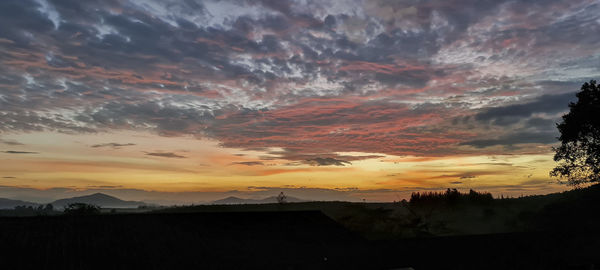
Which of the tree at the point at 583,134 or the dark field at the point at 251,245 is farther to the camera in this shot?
the tree at the point at 583,134

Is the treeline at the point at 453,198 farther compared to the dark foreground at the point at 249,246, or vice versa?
the treeline at the point at 453,198

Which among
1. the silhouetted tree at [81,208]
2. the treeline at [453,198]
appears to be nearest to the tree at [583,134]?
the treeline at [453,198]

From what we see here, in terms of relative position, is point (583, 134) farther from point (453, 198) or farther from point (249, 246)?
point (249, 246)

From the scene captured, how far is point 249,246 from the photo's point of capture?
2069 cm

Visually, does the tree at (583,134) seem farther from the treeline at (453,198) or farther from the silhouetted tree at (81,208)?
the silhouetted tree at (81,208)

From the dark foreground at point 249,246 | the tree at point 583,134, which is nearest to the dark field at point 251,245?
the dark foreground at point 249,246

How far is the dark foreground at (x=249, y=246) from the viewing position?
55.7ft

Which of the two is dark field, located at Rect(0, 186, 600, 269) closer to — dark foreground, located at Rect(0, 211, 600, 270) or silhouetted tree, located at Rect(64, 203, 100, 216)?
dark foreground, located at Rect(0, 211, 600, 270)

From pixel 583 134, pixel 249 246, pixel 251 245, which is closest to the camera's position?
pixel 249 246

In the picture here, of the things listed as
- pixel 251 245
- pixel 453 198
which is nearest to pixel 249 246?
pixel 251 245

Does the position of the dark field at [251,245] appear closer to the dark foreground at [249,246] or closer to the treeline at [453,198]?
the dark foreground at [249,246]

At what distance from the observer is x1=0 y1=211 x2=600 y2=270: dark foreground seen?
668 inches

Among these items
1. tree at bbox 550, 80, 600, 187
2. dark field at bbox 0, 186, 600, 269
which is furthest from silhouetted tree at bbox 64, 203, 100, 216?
tree at bbox 550, 80, 600, 187

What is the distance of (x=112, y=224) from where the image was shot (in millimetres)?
20891
